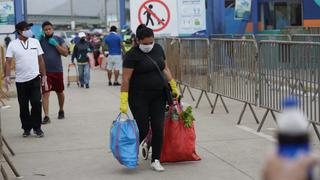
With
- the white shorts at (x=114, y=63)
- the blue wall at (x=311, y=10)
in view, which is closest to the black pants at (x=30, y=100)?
the white shorts at (x=114, y=63)

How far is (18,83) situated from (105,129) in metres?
1.68

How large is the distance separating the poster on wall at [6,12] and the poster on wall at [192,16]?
4.87 meters

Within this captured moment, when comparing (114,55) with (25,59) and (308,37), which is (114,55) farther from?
(25,59)

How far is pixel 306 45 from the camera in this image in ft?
A: 25.4

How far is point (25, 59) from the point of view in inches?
365

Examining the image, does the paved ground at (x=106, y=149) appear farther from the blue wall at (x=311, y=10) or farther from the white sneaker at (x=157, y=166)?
the blue wall at (x=311, y=10)

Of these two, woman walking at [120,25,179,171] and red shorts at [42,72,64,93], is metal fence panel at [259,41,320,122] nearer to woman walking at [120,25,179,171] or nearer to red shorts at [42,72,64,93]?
woman walking at [120,25,179,171]

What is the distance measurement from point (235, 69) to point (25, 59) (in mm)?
3553

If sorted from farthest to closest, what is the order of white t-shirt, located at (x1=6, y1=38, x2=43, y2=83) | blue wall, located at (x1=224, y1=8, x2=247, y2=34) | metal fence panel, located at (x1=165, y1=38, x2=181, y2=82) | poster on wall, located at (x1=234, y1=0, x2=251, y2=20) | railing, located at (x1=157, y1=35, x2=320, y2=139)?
1. blue wall, located at (x1=224, y1=8, x2=247, y2=34)
2. poster on wall, located at (x1=234, y1=0, x2=251, y2=20)
3. metal fence panel, located at (x1=165, y1=38, x2=181, y2=82)
4. white t-shirt, located at (x1=6, y1=38, x2=43, y2=83)
5. railing, located at (x1=157, y1=35, x2=320, y2=139)

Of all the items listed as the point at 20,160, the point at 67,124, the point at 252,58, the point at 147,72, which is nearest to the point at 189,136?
the point at 147,72

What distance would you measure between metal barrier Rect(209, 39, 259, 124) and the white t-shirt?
321 centimetres

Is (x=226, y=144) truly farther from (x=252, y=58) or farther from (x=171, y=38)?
(x=171, y=38)

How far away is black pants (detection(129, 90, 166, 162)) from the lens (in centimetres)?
691

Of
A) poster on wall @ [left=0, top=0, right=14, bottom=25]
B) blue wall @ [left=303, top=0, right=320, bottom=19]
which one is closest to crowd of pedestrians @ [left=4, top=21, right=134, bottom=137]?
poster on wall @ [left=0, top=0, right=14, bottom=25]
